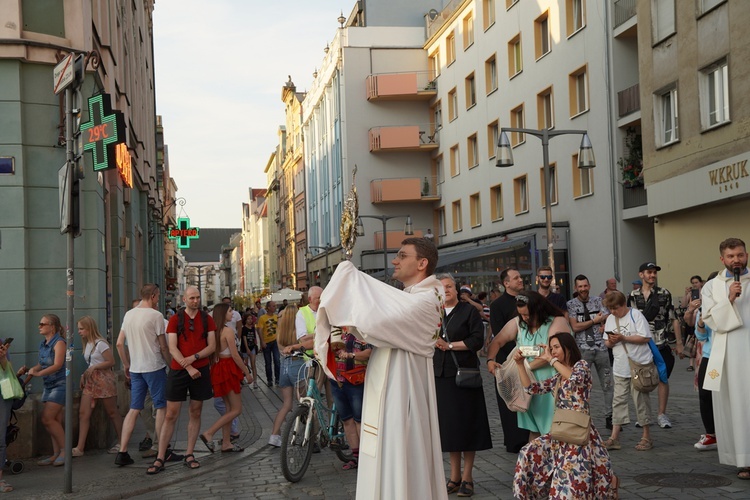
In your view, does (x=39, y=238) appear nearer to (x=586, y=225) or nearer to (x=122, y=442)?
(x=122, y=442)

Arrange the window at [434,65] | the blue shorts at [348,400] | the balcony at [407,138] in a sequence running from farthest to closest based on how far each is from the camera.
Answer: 1. the balcony at [407,138]
2. the window at [434,65]
3. the blue shorts at [348,400]

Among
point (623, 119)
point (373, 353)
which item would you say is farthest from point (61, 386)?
point (623, 119)

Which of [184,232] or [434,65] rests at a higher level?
[434,65]

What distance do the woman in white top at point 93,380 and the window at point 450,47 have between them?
34.5 m

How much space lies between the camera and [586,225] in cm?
2994

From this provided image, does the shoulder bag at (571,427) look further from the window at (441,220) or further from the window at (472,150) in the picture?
the window at (441,220)

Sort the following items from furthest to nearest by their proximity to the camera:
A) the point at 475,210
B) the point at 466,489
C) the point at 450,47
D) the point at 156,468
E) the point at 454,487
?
the point at 450,47 < the point at 475,210 < the point at 156,468 < the point at 454,487 < the point at 466,489

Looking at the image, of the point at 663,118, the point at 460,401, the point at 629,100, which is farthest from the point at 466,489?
the point at 629,100

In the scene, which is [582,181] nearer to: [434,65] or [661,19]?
[661,19]

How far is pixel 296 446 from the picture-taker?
30.3 ft

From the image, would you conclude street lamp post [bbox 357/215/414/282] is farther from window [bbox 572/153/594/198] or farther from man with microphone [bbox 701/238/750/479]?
man with microphone [bbox 701/238/750/479]

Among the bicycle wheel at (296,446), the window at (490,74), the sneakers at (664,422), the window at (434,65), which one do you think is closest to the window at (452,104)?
the window at (434,65)

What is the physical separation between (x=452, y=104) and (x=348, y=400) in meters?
36.0

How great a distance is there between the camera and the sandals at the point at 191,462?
33.3 ft
